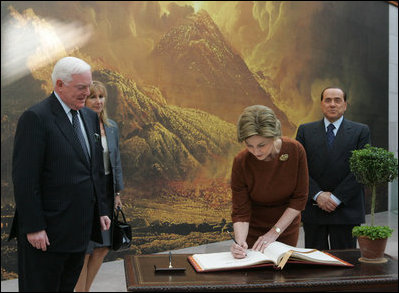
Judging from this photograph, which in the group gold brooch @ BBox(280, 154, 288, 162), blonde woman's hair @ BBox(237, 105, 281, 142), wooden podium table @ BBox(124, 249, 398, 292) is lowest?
wooden podium table @ BBox(124, 249, 398, 292)

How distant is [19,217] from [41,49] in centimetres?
305

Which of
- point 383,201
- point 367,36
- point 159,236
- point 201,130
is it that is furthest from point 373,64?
point 159,236

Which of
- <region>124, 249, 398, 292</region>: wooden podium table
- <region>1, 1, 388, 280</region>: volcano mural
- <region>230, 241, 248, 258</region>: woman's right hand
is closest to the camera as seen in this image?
<region>124, 249, 398, 292</region>: wooden podium table

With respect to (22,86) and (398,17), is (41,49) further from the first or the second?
(398,17)

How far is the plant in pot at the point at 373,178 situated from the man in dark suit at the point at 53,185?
1410mm

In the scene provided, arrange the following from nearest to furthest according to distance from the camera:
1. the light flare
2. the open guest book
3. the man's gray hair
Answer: the open guest book, the man's gray hair, the light flare

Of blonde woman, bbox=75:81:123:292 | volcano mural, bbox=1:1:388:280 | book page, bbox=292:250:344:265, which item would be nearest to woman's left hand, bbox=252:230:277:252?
book page, bbox=292:250:344:265

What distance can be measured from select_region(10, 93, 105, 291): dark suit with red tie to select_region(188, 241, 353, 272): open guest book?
691 mm

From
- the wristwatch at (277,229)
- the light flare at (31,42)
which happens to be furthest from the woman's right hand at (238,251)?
the light flare at (31,42)

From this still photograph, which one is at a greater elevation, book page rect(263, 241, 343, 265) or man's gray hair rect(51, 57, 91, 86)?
man's gray hair rect(51, 57, 91, 86)

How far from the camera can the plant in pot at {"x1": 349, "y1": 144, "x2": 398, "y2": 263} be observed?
2.40m

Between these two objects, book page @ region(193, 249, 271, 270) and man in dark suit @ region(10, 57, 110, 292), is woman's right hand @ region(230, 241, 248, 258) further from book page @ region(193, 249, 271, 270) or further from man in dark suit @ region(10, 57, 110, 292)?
man in dark suit @ region(10, 57, 110, 292)

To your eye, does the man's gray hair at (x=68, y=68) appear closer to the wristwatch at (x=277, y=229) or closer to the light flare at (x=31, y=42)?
the wristwatch at (x=277, y=229)

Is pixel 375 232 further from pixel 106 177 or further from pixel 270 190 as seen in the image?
pixel 106 177
